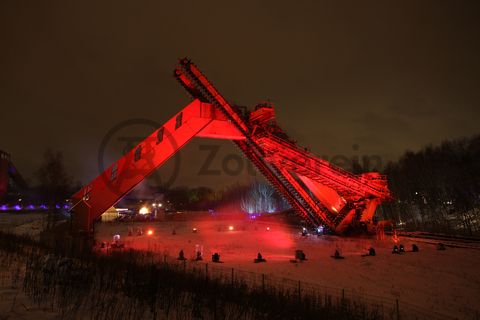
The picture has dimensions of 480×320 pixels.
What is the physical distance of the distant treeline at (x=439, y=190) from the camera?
37.9 metres

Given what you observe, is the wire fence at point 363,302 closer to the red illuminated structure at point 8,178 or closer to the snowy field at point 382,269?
the snowy field at point 382,269

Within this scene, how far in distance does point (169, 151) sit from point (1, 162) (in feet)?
186

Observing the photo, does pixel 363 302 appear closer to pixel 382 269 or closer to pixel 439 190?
pixel 382 269

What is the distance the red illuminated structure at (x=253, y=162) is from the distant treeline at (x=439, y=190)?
14508 mm

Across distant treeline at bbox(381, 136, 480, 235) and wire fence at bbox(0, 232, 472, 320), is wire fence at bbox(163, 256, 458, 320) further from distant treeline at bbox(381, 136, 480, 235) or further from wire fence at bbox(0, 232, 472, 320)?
distant treeline at bbox(381, 136, 480, 235)

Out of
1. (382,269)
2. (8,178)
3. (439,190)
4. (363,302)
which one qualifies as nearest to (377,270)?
(382,269)

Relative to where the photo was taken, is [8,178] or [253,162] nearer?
[253,162]

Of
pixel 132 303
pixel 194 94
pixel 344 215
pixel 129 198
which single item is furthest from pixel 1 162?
pixel 132 303

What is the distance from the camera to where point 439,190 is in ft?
140

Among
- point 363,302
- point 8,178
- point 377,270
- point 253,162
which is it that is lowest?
point 363,302

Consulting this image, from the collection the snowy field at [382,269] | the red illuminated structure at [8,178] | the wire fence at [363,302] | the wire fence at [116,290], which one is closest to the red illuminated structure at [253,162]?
the snowy field at [382,269]

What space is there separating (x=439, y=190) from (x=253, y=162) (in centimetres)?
3232

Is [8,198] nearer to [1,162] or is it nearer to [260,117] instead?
[1,162]

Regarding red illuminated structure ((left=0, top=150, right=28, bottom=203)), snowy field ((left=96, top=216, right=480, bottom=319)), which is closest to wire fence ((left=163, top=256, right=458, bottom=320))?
snowy field ((left=96, top=216, right=480, bottom=319))
